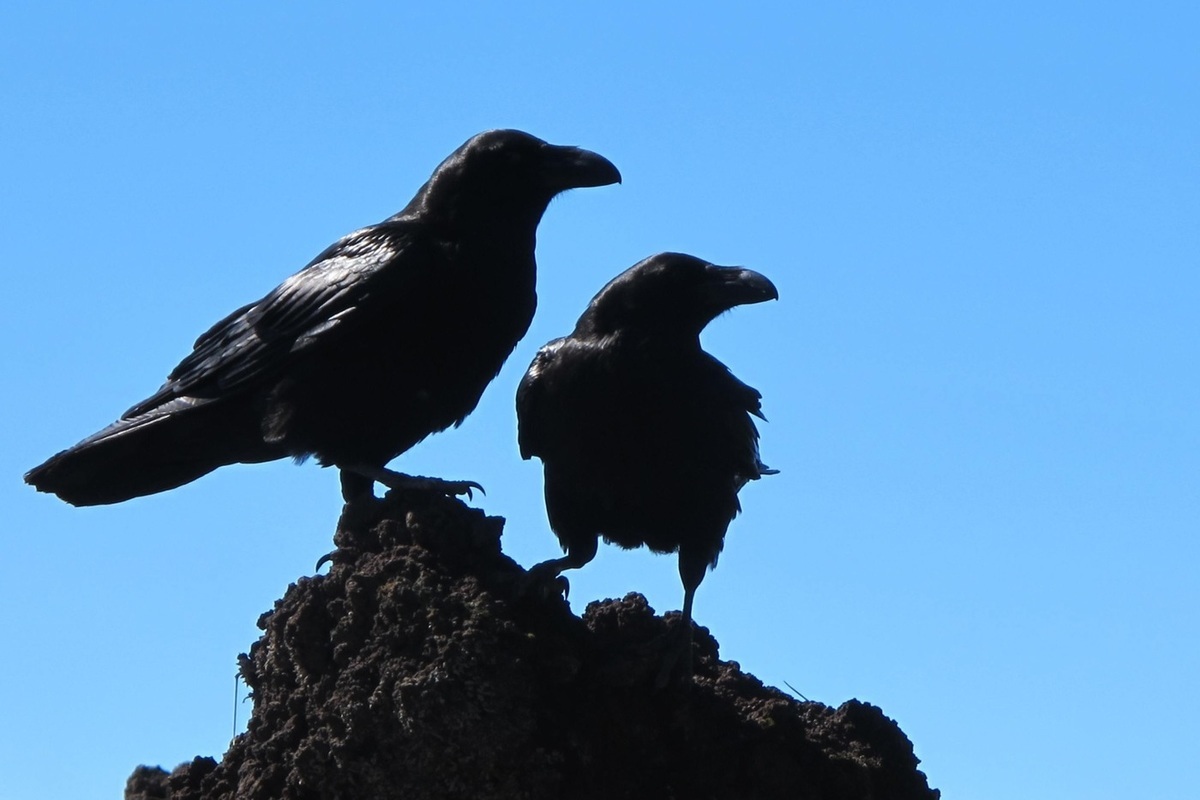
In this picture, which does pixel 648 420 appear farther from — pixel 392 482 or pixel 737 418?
pixel 392 482

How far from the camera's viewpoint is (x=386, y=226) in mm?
9352

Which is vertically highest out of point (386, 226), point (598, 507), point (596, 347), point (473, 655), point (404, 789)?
point (386, 226)

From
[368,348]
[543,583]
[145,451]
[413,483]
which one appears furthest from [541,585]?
[145,451]

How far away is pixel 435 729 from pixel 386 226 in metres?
3.72

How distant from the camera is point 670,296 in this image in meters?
9.36

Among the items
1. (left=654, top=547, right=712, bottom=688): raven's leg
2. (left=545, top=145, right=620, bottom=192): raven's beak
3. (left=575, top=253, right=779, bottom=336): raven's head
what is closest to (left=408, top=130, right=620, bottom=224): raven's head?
(left=545, top=145, right=620, bottom=192): raven's beak

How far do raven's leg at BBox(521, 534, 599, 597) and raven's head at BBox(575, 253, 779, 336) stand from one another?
110cm

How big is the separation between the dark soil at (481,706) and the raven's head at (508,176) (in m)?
2.33

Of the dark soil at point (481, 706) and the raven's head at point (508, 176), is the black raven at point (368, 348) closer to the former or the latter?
the raven's head at point (508, 176)

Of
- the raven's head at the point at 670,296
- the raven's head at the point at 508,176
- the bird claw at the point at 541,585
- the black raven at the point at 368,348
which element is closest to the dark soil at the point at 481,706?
the bird claw at the point at 541,585

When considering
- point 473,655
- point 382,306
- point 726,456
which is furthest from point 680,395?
point 473,655

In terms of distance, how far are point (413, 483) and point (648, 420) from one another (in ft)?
4.71

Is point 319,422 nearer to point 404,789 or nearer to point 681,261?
point 681,261

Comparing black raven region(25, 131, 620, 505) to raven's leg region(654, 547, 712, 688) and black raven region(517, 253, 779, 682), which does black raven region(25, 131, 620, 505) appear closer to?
black raven region(517, 253, 779, 682)
